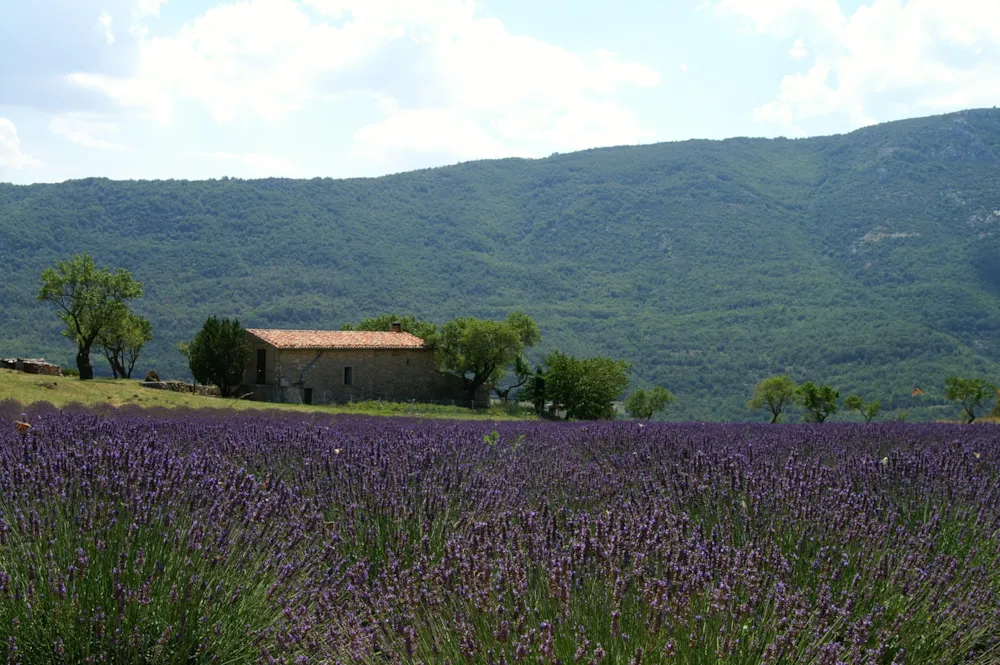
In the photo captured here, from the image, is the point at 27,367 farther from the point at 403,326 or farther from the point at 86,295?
the point at 403,326

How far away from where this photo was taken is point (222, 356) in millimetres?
35500

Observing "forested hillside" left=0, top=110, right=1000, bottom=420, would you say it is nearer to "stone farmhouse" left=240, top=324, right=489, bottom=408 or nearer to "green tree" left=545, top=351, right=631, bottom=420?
"stone farmhouse" left=240, top=324, right=489, bottom=408

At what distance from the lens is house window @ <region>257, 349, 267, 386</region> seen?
3603cm

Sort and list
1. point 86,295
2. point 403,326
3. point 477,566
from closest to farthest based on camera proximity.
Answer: point 477,566 → point 86,295 → point 403,326

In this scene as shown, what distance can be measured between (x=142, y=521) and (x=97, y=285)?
3475 cm

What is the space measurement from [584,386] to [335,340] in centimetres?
1021

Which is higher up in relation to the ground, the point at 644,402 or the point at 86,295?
the point at 86,295

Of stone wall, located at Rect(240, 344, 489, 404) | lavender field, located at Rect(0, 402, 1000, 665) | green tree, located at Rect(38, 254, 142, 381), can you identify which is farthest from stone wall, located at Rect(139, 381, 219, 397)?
lavender field, located at Rect(0, 402, 1000, 665)

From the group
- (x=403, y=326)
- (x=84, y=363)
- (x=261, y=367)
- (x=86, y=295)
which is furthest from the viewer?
(x=403, y=326)

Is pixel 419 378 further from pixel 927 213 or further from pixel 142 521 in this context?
pixel 927 213

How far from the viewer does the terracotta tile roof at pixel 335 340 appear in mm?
35781

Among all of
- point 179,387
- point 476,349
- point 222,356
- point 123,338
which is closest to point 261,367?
point 222,356

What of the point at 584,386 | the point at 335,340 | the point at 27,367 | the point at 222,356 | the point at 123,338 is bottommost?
the point at 584,386

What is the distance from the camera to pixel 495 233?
13712cm
